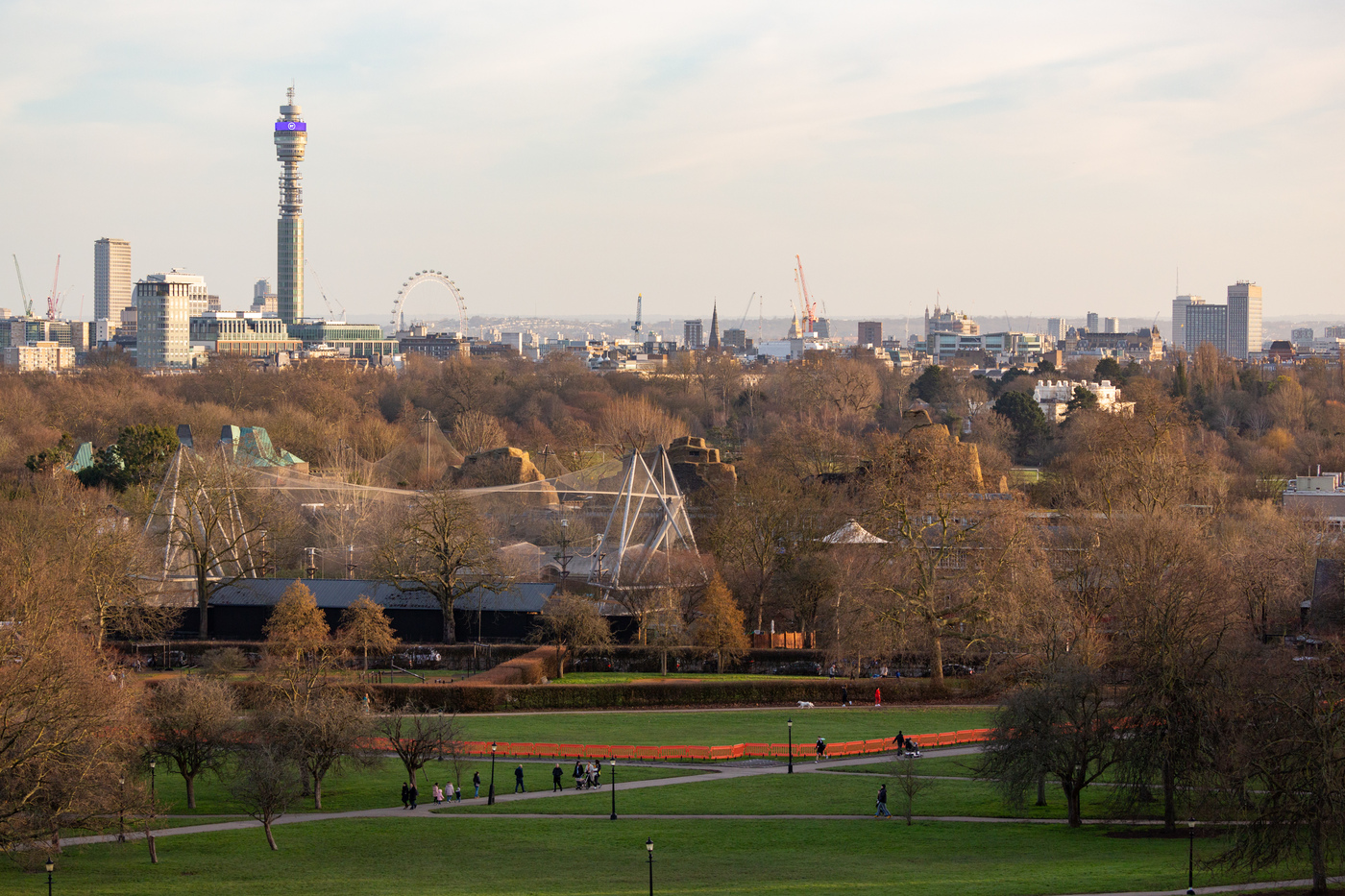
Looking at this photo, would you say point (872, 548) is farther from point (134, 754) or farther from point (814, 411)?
point (814, 411)

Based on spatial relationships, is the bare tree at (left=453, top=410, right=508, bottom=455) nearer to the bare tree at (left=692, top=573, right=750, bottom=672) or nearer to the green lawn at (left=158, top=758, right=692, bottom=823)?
the bare tree at (left=692, top=573, right=750, bottom=672)

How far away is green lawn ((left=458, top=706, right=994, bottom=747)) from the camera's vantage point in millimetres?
44156

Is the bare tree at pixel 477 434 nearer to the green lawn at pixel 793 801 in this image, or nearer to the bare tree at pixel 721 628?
the bare tree at pixel 721 628

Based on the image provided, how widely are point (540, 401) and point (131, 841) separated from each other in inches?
4422

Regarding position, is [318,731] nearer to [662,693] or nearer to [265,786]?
[265,786]

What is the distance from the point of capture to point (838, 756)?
138 feet

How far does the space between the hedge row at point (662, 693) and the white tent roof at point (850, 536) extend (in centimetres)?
1287

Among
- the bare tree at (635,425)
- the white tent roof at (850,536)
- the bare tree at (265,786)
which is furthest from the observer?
the bare tree at (635,425)

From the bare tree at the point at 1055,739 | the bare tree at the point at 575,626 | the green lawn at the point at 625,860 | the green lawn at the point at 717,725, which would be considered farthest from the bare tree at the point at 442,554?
the bare tree at the point at 1055,739

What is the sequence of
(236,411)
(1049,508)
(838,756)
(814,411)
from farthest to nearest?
(814,411)
(236,411)
(1049,508)
(838,756)

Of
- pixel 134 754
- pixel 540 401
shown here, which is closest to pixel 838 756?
pixel 134 754

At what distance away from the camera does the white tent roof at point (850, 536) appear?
64938 millimetres

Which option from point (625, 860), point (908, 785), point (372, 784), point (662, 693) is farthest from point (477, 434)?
point (625, 860)

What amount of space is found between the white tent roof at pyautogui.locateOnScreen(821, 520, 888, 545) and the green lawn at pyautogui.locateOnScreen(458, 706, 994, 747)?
1528 centimetres
